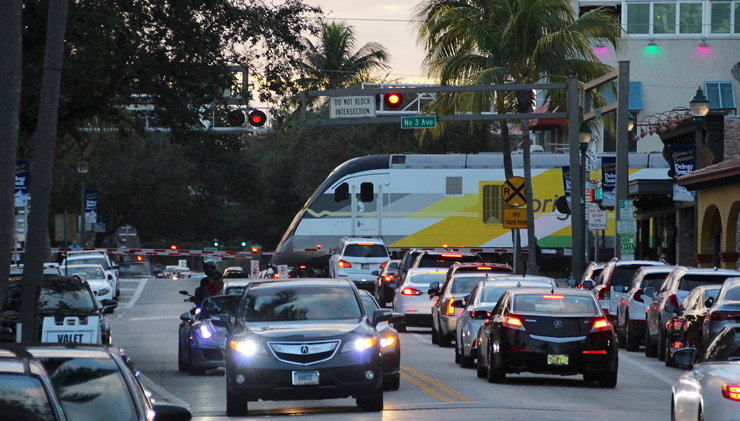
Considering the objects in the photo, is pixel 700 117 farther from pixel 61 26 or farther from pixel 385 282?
pixel 61 26

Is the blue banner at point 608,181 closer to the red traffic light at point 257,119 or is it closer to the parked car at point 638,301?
the red traffic light at point 257,119

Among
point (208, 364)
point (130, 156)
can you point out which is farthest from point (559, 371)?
point (130, 156)

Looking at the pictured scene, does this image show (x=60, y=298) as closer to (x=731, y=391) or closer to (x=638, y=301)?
(x=638, y=301)

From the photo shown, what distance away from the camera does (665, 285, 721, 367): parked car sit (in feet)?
59.3

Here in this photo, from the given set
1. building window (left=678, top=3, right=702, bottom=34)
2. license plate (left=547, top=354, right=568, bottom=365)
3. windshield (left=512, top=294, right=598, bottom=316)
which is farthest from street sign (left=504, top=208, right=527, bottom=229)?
building window (left=678, top=3, right=702, bottom=34)

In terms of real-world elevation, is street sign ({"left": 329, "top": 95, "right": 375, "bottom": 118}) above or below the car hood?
above

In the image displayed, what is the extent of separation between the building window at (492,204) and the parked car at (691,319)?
2688 centimetres

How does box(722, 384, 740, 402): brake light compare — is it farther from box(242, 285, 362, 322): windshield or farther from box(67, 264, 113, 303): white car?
box(67, 264, 113, 303): white car

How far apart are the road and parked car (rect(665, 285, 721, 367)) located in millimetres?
621

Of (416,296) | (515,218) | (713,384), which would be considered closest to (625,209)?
(515,218)

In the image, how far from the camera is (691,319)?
1847cm

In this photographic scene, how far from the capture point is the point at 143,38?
21.5 m

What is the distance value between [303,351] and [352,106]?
1901 centimetres

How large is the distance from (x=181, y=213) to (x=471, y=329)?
183 ft
